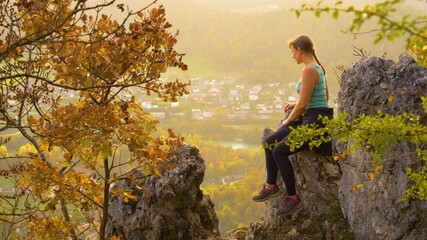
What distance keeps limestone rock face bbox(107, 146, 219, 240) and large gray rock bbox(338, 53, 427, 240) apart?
2.89 metres

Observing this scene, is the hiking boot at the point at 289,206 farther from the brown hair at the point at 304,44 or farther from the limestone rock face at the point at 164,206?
the brown hair at the point at 304,44

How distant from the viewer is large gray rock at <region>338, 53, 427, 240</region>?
18.1 ft

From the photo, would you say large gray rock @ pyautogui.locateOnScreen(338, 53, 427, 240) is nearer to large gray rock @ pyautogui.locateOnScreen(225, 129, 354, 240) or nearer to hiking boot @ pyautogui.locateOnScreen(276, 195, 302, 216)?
large gray rock @ pyautogui.locateOnScreen(225, 129, 354, 240)

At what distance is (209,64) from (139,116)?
13376 centimetres

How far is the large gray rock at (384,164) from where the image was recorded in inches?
217

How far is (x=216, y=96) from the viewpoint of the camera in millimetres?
115625

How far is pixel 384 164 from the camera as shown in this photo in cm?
580

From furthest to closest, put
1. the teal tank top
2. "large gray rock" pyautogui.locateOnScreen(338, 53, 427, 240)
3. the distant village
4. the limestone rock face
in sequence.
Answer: the distant village < the limestone rock face < the teal tank top < "large gray rock" pyautogui.locateOnScreen(338, 53, 427, 240)

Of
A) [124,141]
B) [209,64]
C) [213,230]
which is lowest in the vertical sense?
[213,230]

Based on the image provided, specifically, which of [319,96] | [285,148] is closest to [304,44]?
[319,96]

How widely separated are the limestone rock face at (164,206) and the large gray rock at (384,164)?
2891 millimetres

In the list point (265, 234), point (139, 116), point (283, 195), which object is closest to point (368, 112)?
point (283, 195)

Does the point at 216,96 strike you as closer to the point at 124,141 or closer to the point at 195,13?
the point at 195,13

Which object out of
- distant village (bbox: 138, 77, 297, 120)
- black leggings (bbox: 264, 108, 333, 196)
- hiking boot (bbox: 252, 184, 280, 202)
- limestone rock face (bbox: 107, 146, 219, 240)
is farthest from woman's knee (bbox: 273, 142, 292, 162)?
distant village (bbox: 138, 77, 297, 120)
